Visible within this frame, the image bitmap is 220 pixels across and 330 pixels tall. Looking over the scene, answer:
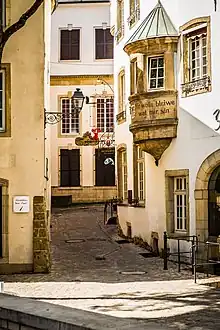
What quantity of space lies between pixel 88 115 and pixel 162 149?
61.0 feet

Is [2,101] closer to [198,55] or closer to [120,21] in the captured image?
[198,55]

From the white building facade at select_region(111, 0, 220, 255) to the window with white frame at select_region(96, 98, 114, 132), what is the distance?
15.4 m

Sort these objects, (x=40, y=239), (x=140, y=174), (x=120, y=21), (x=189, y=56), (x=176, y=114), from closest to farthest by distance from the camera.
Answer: (x=40, y=239)
(x=189, y=56)
(x=176, y=114)
(x=140, y=174)
(x=120, y=21)

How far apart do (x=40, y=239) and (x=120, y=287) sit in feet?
10.6

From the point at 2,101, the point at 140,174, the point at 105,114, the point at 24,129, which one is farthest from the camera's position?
the point at 105,114

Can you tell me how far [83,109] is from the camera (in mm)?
38125

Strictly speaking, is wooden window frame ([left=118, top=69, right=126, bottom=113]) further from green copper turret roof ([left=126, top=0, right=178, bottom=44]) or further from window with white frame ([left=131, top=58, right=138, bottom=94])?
green copper turret roof ([left=126, top=0, right=178, bottom=44])

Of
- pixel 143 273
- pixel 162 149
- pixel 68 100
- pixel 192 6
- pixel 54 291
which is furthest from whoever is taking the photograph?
pixel 68 100

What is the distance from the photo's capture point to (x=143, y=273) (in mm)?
16938

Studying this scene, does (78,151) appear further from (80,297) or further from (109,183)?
(80,297)

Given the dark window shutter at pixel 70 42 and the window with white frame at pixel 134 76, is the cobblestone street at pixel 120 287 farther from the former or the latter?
the dark window shutter at pixel 70 42

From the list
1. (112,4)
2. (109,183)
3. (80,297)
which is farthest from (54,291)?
(109,183)

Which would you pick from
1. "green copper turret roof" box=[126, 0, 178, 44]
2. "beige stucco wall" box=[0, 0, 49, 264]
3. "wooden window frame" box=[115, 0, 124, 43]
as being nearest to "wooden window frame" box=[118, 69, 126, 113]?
"wooden window frame" box=[115, 0, 124, 43]

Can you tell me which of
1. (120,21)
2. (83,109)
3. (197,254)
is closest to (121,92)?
(120,21)
